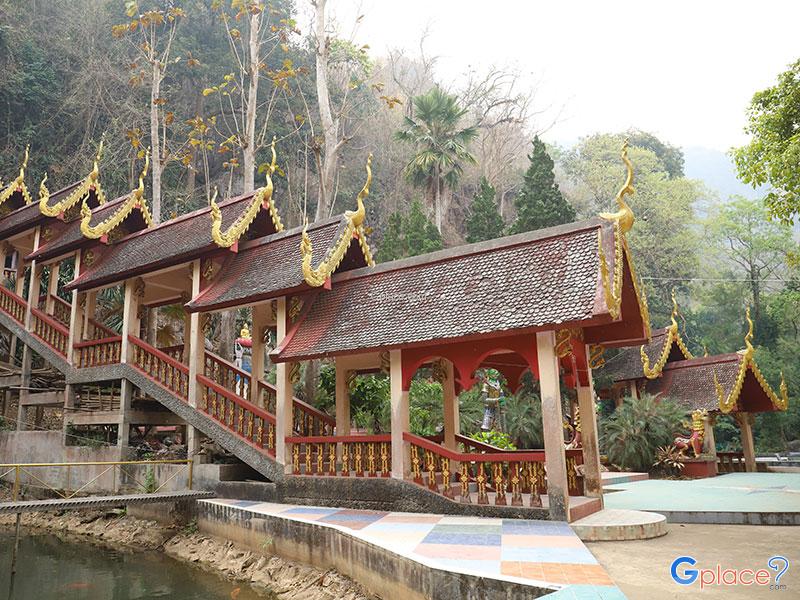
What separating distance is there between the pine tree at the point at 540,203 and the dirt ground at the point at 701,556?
1777cm

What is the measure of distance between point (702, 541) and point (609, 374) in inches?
532

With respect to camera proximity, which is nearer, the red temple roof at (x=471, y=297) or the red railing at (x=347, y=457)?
the red temple roof at (x=471, y=297)

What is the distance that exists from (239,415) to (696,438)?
39.0 feet

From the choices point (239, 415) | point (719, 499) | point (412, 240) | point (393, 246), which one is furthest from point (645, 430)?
point (393, 246)

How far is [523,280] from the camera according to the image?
27.4 ft

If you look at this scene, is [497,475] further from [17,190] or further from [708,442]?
[17,190]

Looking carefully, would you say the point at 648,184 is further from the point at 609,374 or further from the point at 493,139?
the point at 609,374

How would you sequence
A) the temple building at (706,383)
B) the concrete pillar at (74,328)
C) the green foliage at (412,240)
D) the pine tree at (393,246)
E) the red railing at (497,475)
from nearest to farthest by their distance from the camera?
the red railing at (497,475) → the concrete pillar at (74,328) → the temple building at (706,383) → the green foliage at (412,240) → the pine tree at (393,246)

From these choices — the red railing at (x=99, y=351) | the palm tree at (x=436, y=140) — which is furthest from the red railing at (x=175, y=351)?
the palm tree at (x=436, y=140)

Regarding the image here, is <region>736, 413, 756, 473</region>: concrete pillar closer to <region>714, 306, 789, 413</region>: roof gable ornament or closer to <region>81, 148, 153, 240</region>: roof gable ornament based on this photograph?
<region>714, 306, 789, 413</region>: roof gable ornament

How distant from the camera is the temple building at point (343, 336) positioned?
7.84 metres

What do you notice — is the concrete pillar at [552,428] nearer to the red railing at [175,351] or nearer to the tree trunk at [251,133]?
the red railing at [175,351]

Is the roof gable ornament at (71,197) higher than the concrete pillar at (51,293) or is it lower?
higher

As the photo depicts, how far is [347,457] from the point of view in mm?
9422
